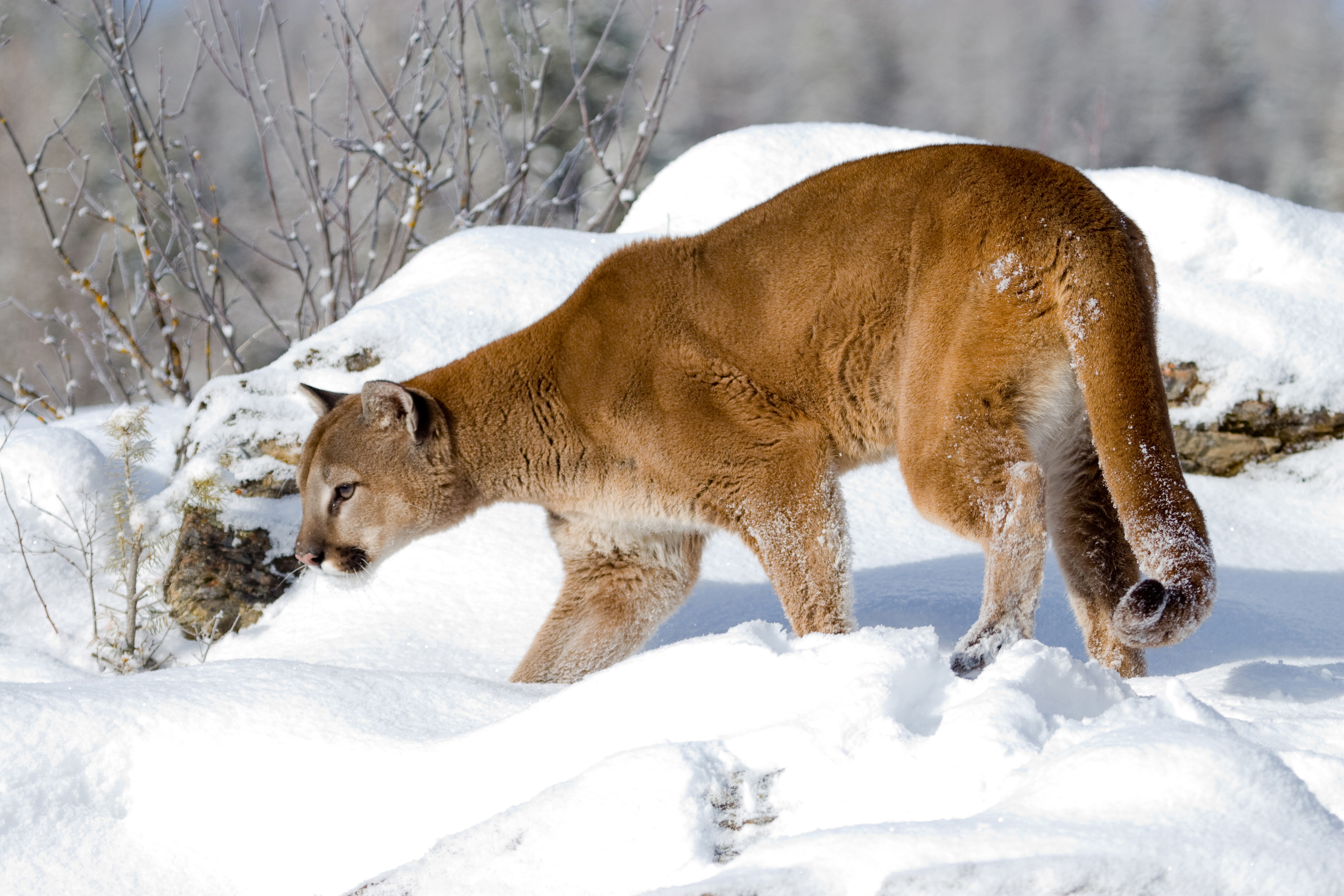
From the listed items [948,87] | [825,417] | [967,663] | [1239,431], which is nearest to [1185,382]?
[1239,431]

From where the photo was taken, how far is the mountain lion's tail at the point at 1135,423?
2662 millimetres

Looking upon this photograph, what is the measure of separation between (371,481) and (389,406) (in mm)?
291

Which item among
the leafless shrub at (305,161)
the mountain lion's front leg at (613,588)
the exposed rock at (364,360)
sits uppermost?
the leafless shrub at (305,161)

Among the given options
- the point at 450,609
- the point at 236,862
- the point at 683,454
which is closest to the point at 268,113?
the point at 450,609

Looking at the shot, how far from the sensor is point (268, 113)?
23.4ft

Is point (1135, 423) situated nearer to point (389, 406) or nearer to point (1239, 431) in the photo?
point (389, 406)

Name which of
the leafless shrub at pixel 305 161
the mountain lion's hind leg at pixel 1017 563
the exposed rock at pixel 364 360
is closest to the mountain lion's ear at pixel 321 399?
the exposed rock at pixel 364 360

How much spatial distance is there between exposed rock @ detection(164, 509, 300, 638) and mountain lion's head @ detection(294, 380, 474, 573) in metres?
1.27

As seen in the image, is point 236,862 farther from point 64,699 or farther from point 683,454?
point 683,454

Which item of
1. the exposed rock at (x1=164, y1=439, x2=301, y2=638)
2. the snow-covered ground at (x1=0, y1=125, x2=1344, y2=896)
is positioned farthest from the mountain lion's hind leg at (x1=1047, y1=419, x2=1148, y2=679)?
the exposed rock at (x1=164, y1=439, x2=301, y2=638)

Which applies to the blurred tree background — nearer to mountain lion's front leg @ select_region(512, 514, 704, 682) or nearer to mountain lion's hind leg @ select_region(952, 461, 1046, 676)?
mountain lion's front leg @ select_region(512, 514, 704, 682)

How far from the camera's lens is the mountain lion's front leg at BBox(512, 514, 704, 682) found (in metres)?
4.30

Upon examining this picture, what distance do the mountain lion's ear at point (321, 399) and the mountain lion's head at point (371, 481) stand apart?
0.23 m

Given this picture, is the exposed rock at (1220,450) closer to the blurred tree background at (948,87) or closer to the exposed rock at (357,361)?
the exposed rock at (357,361)
